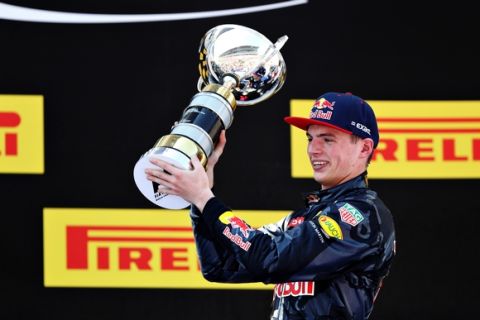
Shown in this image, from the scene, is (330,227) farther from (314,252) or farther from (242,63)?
(242,63)

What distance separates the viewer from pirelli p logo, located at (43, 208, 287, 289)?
3.82 meters

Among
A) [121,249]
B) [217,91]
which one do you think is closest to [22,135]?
[121,249]

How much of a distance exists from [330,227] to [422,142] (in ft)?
5.51

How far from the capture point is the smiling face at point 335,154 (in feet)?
8.00

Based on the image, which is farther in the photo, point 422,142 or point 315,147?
point 422,142

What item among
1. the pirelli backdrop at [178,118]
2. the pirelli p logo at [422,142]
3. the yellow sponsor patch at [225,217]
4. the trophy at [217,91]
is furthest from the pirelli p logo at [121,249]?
the yellow sponsor patch at [225,217]

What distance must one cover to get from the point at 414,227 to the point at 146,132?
118 centimetres

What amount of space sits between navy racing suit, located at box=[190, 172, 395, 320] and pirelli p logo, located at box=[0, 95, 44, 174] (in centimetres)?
158

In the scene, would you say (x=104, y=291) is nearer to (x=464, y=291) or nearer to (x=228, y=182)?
(x=228, y=182)

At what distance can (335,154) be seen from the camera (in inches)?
96.0

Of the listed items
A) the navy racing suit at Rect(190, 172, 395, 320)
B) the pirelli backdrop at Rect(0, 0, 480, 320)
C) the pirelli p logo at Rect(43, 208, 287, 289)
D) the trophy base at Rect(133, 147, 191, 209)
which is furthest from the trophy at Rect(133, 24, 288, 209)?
the pirelli p logo at Rect(43, 208, 287, 289)

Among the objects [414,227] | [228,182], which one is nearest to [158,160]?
[228,182]

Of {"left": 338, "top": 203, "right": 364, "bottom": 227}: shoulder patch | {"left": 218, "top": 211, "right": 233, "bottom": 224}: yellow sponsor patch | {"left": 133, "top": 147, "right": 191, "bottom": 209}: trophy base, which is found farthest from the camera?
{"left": 338, "top": 203, "right": 364, "bottom": 227}: shoulder patch

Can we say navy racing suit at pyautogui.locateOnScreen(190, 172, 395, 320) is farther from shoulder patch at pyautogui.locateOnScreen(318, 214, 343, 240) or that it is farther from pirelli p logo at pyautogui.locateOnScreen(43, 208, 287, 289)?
pirelli p logo at pyautogui.locateOnScreen(43, 208, 287, 289)
